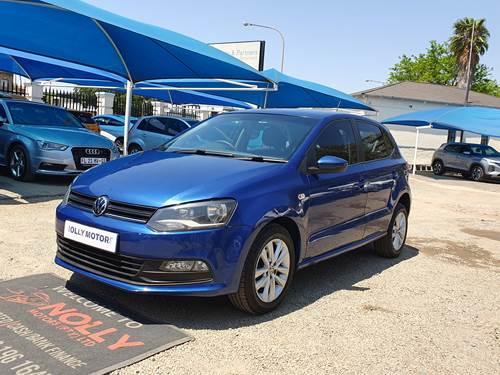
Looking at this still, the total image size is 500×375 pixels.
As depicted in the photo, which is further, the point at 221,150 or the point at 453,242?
the point at 453,242

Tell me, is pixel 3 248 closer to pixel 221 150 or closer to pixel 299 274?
pixel 221 150

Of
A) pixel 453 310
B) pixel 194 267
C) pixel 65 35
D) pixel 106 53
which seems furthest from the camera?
pixel 106 53

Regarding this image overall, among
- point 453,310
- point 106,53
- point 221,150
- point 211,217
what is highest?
point 106,53

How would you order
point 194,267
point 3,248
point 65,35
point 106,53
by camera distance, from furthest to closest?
point 106,53, point 65,35, point 3,248, point 194,267

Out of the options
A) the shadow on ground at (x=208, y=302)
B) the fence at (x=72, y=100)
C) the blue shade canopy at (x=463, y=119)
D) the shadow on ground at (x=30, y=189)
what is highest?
the blue shade canopy at (x=463, y=119)

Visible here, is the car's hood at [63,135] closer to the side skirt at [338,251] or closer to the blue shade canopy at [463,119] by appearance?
the side skirt at [338,251]

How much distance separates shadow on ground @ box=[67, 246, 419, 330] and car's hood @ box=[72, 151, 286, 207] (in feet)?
2.89

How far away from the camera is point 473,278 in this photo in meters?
5.74

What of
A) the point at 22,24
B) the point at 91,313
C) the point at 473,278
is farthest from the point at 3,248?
the point at 22,24

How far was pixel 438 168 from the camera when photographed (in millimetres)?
24047

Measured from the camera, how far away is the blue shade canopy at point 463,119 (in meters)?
22.8

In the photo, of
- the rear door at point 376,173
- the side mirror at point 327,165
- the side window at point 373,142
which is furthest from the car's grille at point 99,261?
the side window at point 373,142

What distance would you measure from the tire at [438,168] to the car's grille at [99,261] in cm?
2235

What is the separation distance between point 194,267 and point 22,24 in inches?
314
